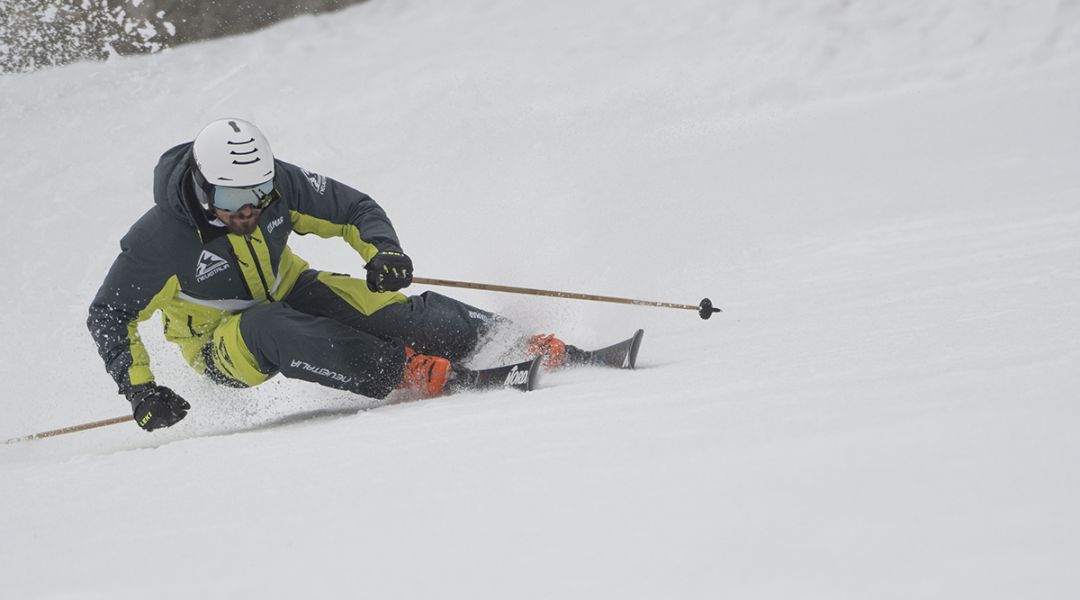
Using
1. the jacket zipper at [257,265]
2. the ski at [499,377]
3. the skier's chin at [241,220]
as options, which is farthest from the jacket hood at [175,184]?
the ski at [499,377]

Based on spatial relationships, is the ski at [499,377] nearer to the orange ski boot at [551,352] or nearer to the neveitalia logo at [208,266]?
the orange ski boot at [551,352]

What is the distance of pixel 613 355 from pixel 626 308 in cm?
104

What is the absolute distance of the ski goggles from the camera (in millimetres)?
3744

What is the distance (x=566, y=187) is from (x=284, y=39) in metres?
4.60

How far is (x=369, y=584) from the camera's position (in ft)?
5.85

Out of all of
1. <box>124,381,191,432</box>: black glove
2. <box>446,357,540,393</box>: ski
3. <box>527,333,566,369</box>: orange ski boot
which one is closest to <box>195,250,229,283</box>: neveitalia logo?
<box>124,381,191,432</box>: black glove

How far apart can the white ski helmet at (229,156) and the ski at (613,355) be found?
1.42 m

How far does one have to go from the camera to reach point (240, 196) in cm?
378

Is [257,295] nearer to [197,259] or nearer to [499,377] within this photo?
[197,259]

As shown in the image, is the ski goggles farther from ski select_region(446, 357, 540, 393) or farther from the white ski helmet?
ski select_region(446, 357, 540, 393)


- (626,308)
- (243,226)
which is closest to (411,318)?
(243,226)

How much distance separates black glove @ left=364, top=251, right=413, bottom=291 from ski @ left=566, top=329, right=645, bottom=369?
761mm

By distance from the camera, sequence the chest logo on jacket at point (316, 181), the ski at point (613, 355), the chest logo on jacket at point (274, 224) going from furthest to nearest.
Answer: the chest logo on jacket at point (316, 181) → the chest logo on jacket at point (274, 224) → the ski at point (613, 355)

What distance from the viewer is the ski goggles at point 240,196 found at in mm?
3744
